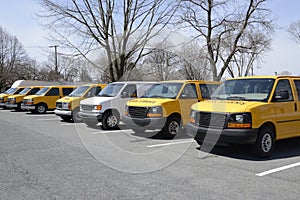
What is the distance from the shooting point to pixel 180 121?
9.75 meters

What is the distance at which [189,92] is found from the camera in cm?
1021

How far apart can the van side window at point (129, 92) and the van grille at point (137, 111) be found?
201cm

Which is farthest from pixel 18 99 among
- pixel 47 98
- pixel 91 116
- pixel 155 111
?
pixel 155 111

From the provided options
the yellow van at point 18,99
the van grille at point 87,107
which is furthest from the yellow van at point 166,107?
the yellow van at point 18,99

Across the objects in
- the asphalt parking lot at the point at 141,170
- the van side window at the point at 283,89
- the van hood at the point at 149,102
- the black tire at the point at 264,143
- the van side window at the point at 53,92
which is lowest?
the asphalt parking lot at the point at 141,170

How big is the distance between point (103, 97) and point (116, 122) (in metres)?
1.12

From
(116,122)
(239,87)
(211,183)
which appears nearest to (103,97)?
(116,122)

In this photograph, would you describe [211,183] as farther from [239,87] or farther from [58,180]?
[239,87]

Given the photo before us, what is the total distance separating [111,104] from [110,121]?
2.11ft

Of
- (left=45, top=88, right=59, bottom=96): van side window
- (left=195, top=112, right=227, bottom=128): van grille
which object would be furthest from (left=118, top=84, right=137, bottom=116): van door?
(left=45, top=88, right=59, bottom=96): van side window

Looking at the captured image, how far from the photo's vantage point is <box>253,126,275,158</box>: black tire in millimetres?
6855

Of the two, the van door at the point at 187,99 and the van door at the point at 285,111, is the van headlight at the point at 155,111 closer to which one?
the van door at the point at 187,99

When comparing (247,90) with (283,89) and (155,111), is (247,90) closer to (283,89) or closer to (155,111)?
(283,89)

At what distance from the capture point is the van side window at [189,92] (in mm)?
10016
